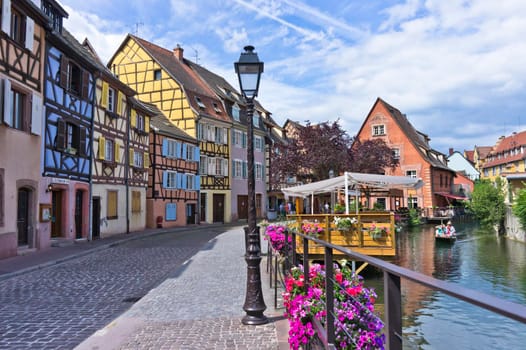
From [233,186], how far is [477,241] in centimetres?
1912

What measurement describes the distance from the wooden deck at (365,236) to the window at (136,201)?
47.3ft

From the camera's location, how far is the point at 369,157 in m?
34.3

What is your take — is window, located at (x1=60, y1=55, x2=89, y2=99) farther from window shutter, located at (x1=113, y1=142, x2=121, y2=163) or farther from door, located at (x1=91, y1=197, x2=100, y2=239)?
door, located at (x1=91, y1=197, x2=100, y2=239)

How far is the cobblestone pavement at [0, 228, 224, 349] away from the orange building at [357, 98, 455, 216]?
40541mm

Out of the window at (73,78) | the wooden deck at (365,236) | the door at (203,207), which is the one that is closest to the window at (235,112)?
the door at (203,207)

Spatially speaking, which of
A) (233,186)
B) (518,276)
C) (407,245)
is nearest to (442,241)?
(407,245)

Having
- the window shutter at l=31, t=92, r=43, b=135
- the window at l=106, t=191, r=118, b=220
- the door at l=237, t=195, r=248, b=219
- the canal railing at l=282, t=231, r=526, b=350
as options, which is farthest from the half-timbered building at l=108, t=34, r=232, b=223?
the canal railing at l=282, t=231, r=526, b=350

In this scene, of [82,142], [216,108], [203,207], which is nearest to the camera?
[82,142]

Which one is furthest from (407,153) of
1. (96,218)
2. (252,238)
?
(252,238)

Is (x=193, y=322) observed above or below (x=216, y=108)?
below

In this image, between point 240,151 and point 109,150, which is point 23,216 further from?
point 240,151

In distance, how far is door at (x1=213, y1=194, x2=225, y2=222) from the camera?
115 ft

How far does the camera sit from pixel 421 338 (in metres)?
8.46

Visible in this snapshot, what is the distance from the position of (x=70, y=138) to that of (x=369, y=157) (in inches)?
922
